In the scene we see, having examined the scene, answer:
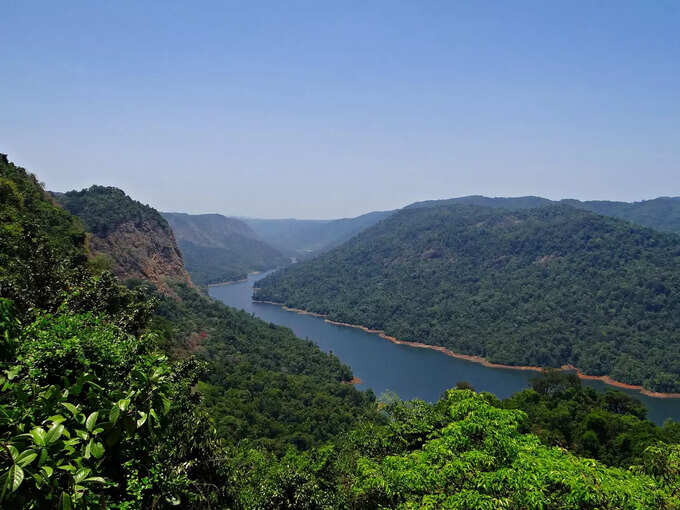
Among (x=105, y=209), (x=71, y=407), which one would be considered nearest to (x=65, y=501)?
(x=71, y=407)

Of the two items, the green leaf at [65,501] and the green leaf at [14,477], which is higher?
the green leaf at [14,477]

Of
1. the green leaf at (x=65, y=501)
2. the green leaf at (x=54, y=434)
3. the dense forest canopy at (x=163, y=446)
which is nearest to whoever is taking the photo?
the green leaf at (x=65, y=501)

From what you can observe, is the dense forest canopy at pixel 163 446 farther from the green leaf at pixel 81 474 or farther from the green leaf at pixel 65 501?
the green leaf at pixel 65 501

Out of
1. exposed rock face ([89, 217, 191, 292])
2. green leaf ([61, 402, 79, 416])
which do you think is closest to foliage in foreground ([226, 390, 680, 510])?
green leaf ([61, 402, 79, 416])

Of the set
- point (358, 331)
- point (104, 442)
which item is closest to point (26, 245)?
point (104, 442)

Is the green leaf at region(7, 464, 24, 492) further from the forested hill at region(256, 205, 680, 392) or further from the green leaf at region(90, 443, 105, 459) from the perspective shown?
the forested hill at region(256, 205, 680, 392)

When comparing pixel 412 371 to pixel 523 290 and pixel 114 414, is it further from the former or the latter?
pixel 114 414

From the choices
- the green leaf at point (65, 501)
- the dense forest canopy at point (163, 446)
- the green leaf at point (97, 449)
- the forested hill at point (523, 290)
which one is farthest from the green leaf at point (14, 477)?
the forested hill at point (523, 290)

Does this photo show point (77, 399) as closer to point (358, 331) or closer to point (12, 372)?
point (12, 372)
